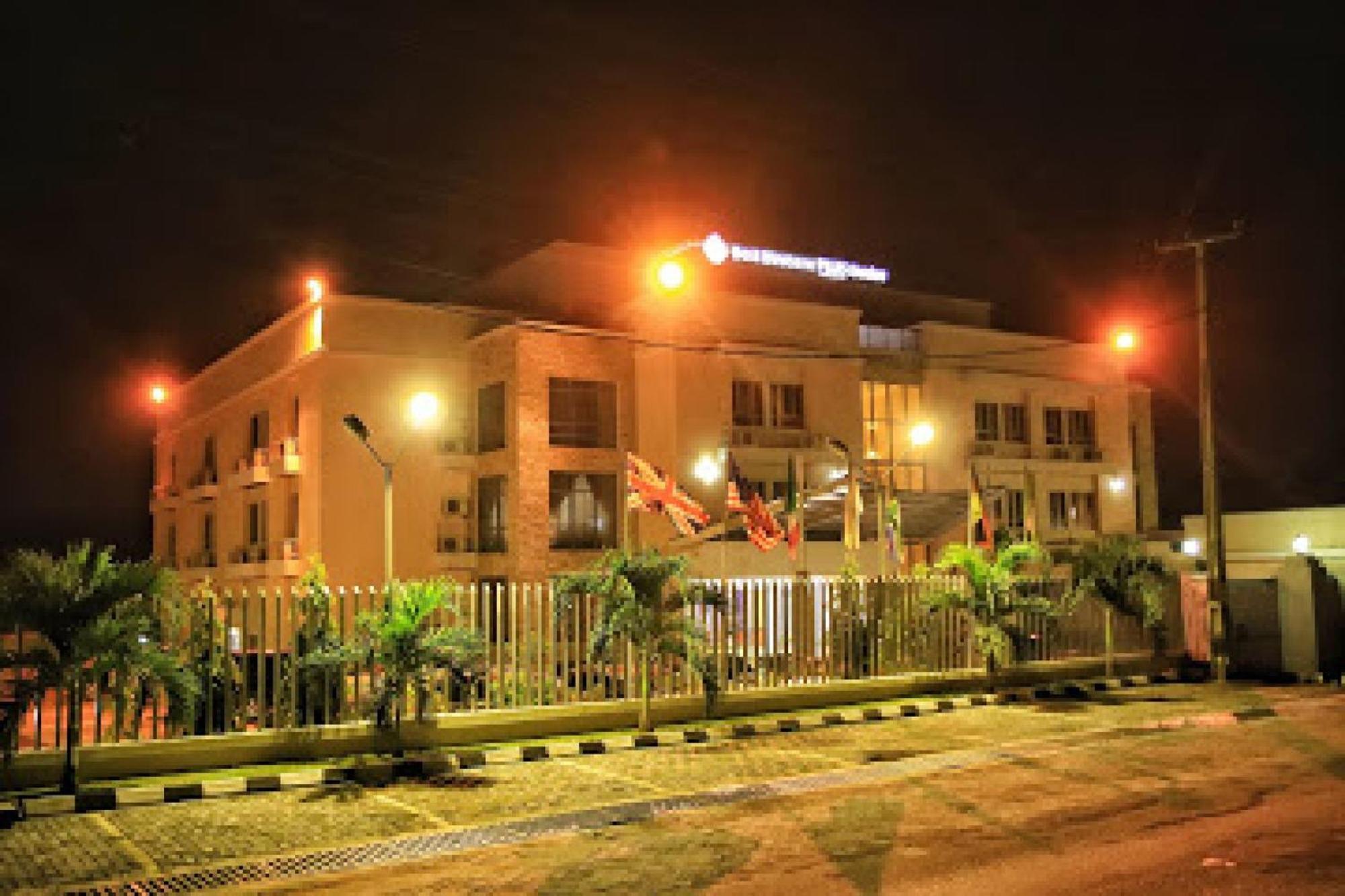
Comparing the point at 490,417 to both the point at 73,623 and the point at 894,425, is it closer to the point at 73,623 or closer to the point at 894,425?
the point at 894,425

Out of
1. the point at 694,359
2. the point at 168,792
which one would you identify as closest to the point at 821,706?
the point at 168,792

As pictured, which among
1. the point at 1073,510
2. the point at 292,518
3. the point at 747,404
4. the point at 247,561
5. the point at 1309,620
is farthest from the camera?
the point at 1073,510

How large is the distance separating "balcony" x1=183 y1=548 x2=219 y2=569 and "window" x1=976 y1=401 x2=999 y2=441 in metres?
27.8

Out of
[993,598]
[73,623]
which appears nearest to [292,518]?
[993,598]

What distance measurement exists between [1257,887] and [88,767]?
10.6m

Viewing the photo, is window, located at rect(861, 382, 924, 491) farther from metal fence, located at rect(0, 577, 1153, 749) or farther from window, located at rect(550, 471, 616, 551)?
metal fence, located at rect(0, 577, 1153, 749)

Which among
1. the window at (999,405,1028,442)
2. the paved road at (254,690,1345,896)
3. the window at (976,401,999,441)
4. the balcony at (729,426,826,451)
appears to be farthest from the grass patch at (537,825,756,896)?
the window at (999,405,1028,442)

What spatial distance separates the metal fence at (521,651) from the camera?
497 inches

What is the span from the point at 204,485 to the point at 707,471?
19470 millimetres

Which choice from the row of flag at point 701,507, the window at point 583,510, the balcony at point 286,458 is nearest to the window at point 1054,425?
the window at point 583,510

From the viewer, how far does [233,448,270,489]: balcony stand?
114 feet

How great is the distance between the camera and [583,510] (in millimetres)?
33938

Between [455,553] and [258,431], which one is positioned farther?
[258,431]

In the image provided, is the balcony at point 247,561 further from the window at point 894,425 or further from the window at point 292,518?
the window at point 894,425
